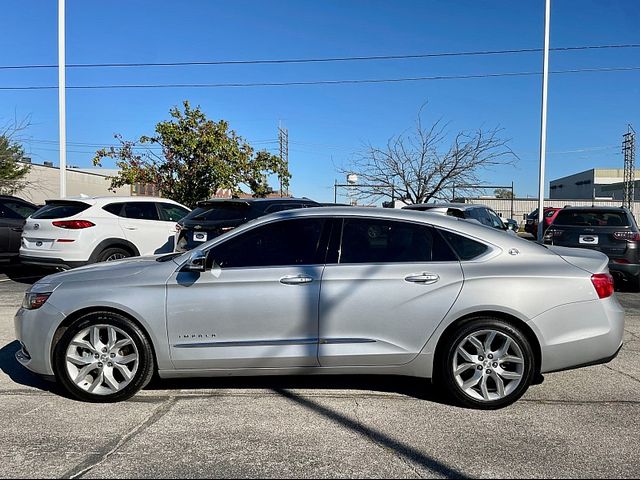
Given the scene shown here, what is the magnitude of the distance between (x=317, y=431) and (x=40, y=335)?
7.88 feet

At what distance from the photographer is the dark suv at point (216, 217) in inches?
302

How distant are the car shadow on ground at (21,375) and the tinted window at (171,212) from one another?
469 cm

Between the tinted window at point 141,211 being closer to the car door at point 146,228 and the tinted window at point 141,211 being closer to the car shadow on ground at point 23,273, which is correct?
the car door at point 146,228

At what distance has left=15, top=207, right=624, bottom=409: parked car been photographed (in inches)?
167

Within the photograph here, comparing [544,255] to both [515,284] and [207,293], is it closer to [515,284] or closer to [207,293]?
[515,284]

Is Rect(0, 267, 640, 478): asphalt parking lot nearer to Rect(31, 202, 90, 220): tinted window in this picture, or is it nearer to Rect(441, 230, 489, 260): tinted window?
Rect(441, 230, 489, 260): tinted window

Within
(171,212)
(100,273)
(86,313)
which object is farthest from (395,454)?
(171,212)

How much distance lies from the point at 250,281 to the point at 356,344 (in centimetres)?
99

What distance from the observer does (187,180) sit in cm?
2162

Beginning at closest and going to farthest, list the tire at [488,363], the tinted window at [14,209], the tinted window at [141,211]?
the tire at [488,363] < the tinted window at [141,211] < the tinted window at [14,209]

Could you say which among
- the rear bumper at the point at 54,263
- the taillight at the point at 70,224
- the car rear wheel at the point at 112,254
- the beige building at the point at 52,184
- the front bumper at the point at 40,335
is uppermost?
the beige building at the point at 52,184

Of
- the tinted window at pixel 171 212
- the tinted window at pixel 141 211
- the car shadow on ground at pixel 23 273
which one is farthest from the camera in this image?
the car shadow on ground at pixel 23 273

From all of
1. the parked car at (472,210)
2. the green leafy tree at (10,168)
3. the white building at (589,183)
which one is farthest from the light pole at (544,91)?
the white building at (589,183)

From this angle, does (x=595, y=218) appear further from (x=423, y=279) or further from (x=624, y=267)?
(x=423, y=279)
